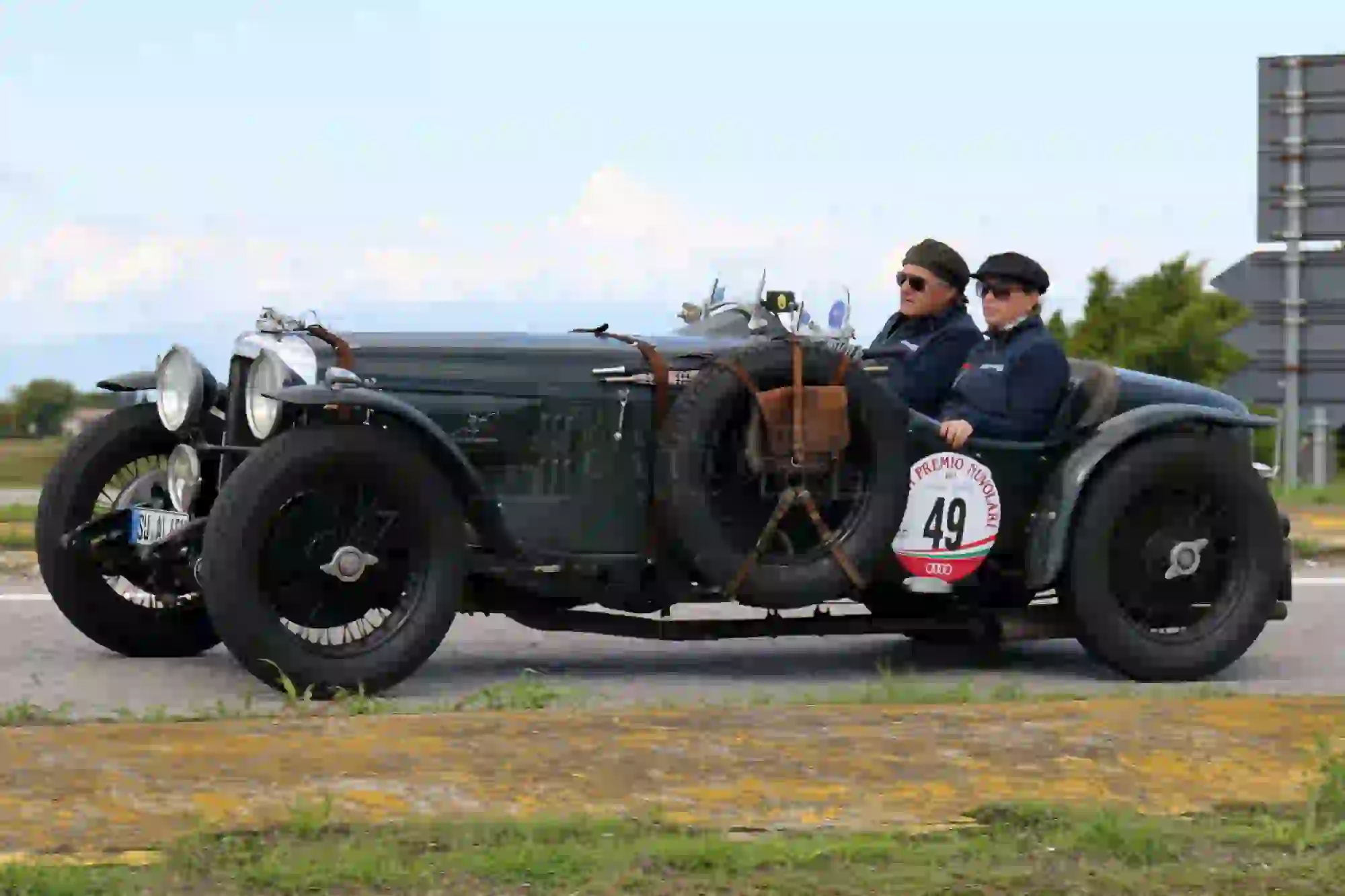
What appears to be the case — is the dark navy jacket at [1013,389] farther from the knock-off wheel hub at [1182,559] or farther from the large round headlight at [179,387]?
the large round headlight at [179,387]

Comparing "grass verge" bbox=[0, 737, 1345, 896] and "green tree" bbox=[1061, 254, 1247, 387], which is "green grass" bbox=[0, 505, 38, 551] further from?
"green tree" bbox=[1061, 254, 1247, 387]

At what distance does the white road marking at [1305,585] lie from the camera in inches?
386

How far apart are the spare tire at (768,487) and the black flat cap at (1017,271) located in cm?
83

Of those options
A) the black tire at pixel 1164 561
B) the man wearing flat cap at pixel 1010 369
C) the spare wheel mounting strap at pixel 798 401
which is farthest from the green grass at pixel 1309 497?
the spare wheel mounting strap at pixel 798 401

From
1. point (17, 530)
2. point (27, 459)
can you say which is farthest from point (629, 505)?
point (17, 530)

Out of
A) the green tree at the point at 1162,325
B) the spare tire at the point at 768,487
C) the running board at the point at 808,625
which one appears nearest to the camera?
the spare tire at the point at 768,487

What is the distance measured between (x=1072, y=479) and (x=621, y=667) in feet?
Answer: 5.71

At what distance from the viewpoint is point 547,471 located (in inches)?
283

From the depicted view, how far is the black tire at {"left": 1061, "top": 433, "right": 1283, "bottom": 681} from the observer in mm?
7586

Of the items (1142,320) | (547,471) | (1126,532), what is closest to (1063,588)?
(1126,532)

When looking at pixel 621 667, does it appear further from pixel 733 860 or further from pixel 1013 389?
pixel 733 860

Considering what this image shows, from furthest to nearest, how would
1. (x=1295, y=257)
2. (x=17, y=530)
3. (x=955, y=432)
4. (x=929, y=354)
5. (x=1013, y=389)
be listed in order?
(x=1295, y=257)
(x=17, y=530)
(x=929, y=354)
(x=1013, y=389)
(x=955, y=432)

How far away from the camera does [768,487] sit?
7285 millimetres

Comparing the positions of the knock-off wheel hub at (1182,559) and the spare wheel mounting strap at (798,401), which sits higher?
the spare wheel mounting strap at (798,401)
